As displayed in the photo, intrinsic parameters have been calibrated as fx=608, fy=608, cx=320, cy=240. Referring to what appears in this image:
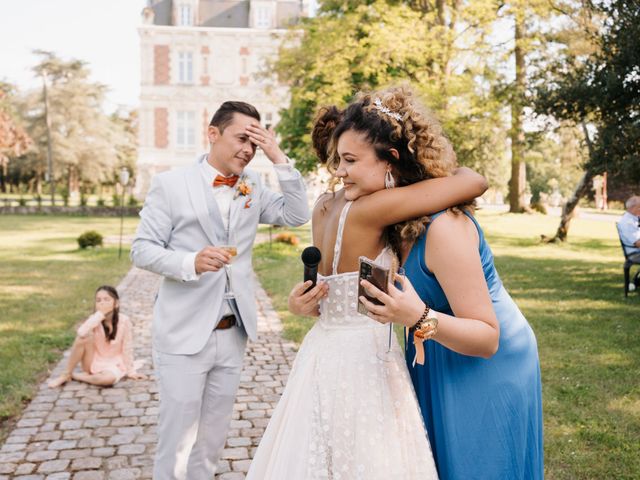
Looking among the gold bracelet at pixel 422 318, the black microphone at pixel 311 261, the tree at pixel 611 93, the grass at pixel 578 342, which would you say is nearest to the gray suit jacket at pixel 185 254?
the black microphone at pixel 311 261

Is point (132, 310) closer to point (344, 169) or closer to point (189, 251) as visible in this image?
point (189, 251)

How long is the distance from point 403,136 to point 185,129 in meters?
43.2

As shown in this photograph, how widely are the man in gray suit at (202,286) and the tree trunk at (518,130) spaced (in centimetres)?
1253

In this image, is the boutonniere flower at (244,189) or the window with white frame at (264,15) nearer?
the boutonniere flower at (244,189)

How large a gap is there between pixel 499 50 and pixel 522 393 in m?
18.3

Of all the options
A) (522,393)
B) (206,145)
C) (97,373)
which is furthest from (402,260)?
(206,145)

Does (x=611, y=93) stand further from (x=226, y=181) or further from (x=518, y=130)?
(x=226, y=181)

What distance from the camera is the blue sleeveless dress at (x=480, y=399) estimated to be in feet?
6.98

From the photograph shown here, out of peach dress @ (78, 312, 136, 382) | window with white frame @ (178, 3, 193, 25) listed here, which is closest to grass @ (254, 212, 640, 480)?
peach dress @ (78, 312, 136, 382)

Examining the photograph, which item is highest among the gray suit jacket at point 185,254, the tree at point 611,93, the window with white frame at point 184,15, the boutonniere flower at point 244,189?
the window with white frame at point 184,15

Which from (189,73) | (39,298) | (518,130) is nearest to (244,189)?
(39,298)

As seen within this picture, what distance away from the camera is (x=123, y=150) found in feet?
216

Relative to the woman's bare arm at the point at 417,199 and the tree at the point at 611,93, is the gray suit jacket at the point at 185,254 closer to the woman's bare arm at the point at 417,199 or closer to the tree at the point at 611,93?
the woman's bare arm at the point at 417,199

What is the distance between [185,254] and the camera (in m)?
3.21
